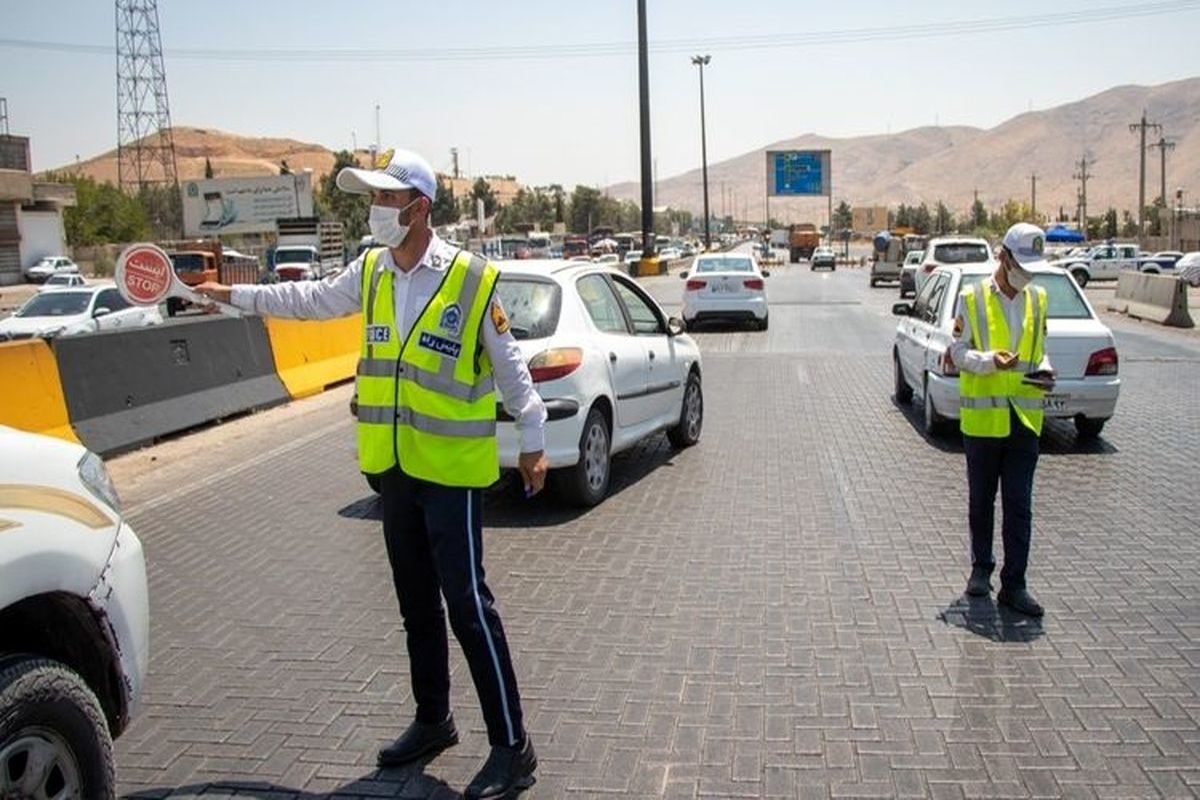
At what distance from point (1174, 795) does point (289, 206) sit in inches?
2554

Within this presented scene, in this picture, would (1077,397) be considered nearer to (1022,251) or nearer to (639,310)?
(639,310)

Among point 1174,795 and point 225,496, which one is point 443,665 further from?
point 225,496

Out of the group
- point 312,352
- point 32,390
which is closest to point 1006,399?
point 32,390

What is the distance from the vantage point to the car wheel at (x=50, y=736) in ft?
9.53

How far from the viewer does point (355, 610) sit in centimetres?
594

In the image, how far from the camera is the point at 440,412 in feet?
12.6

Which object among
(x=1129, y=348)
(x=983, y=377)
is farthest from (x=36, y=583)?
(x=1129, y=348)

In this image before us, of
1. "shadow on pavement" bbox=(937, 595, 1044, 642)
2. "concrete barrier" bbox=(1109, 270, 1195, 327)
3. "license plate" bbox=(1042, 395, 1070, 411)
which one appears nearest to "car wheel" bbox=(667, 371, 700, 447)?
"license plate" bbox=(1042, 395, 1070, 411)

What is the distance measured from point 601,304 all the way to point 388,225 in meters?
5.08

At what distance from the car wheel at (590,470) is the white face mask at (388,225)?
4136 millimetres

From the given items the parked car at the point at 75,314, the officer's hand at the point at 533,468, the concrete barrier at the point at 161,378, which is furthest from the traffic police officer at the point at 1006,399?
the parked car at the point at 75,314

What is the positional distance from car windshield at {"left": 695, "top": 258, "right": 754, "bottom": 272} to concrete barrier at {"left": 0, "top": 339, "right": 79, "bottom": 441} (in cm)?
1606

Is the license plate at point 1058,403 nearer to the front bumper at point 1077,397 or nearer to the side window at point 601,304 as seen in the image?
the front bumper at point 1077,397

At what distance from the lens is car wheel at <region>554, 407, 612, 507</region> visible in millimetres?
7910
